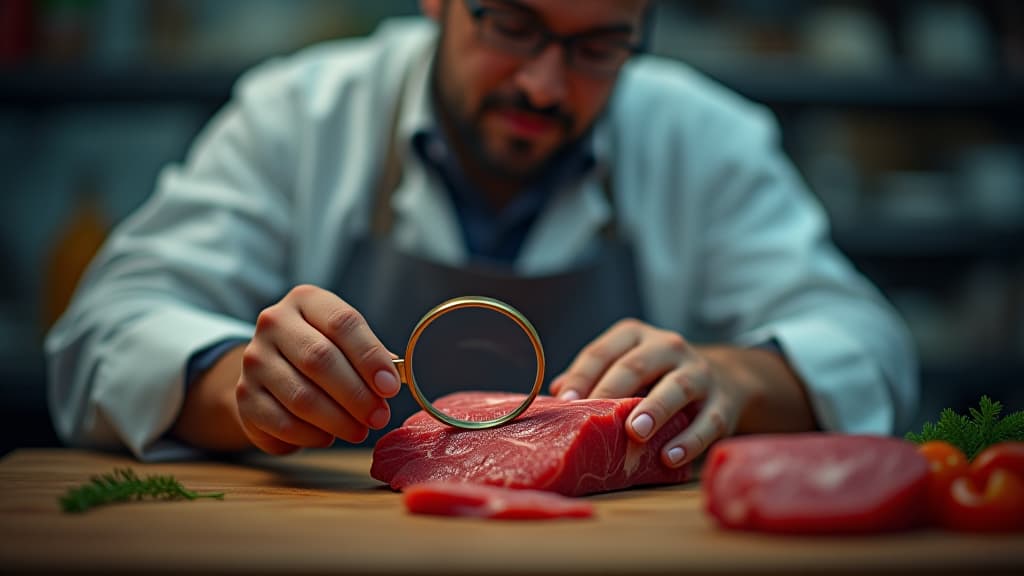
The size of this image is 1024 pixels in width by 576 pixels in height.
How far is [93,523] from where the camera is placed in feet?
3.23

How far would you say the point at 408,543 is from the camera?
896mm

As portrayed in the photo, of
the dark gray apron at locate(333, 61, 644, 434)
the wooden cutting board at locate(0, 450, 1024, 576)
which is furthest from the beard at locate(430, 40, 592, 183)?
the wooden cutting board at locate(0, 450, 1024, 576)

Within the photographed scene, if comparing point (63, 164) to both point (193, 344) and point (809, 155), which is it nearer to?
point (193, 344)

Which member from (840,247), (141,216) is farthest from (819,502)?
(840,247)

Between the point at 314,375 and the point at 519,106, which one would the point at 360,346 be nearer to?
the point at 314,375

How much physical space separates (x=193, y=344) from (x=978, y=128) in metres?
2.68

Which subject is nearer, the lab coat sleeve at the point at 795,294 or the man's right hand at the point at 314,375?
the man's right hand at the point at 314,375

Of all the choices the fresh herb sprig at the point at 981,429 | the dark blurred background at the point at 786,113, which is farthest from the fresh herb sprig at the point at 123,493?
the dark blurred background at the point at 786,113

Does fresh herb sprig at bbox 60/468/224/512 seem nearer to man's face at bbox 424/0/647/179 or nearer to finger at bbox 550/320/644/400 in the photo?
finger at bbox 550/320/644/400

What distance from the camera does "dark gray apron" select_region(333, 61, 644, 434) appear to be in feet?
6.24

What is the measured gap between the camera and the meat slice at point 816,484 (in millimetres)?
942

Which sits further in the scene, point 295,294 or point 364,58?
point 364,58

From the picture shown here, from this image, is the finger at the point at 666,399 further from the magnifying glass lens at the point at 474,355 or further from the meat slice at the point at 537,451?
the magnifying glass lens at the point at 474,355

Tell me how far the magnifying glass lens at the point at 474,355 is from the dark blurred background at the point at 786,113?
134 centimetres
